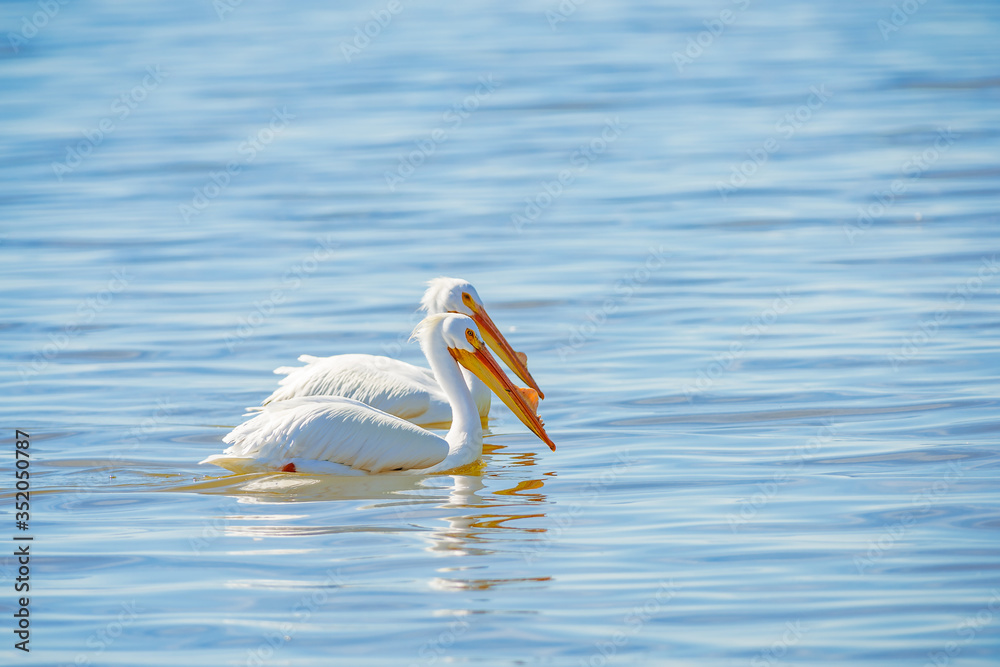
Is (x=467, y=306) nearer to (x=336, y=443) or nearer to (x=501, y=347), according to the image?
(x=501, y=347)

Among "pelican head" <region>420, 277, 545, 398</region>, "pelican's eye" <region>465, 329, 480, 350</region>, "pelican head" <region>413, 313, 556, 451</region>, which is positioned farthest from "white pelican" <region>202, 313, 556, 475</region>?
"pelican head" <region>420, 277, 545, 398</region>

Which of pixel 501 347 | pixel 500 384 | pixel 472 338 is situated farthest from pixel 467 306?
pixel 500 384

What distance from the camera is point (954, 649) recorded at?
427 cm

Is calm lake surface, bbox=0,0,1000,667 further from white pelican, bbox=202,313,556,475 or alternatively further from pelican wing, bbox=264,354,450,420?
pelican wing, bbox=264,354,450,420

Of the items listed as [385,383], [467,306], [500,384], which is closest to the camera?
[500,384]

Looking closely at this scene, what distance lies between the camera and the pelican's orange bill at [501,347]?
7.46 metres

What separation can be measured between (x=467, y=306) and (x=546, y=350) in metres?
1.02

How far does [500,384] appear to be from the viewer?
6.88 meters

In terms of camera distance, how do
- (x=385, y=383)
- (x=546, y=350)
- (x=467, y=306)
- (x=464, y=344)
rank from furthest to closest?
(x=546, y=350)
(x=467, y=306)
(x=385, y=383)
(x=464, y=344)

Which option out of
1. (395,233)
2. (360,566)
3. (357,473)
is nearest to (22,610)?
(360,566)

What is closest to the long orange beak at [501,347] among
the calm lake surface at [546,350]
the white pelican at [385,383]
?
the white pelican at [385,383]

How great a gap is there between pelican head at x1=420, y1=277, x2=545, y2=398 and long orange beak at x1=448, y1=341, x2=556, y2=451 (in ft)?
1.71

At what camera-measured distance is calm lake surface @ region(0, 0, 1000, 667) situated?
4648 millimetres

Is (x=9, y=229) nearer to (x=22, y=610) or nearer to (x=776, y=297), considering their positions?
(x=776, y=297)
